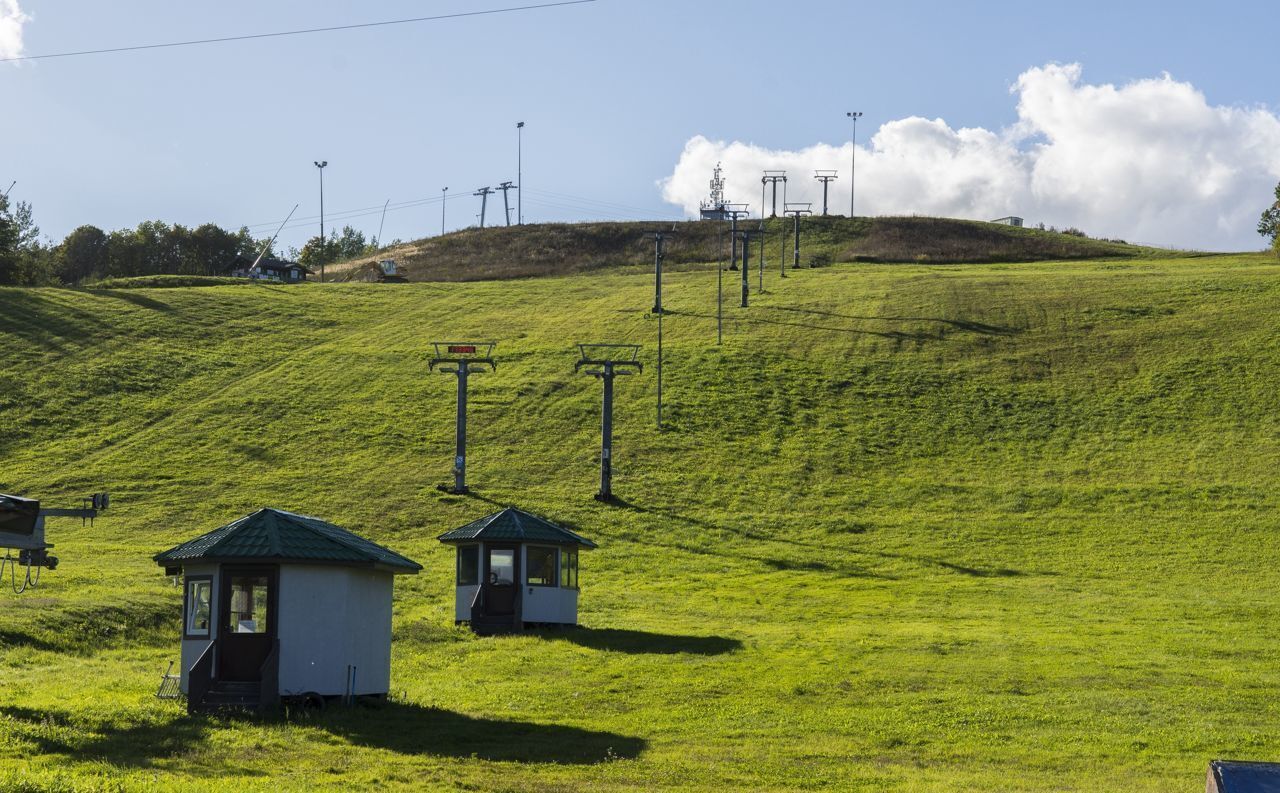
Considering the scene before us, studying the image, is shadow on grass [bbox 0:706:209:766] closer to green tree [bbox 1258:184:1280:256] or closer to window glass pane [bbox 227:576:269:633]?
window glass pane [bbox 227:576:269:633]

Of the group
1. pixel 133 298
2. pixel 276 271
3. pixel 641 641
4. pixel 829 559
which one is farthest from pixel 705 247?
pixel 641 641

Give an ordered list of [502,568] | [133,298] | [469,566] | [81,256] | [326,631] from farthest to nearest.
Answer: [81,256], [133,298], [469,566], [502,568], [326,631]

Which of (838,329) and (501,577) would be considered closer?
(501,577)

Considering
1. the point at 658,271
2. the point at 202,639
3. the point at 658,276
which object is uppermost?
the point at 658,271

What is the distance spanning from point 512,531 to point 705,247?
110930 mm

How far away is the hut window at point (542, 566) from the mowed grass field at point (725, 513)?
1.88 m

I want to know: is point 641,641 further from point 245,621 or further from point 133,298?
point 133,298

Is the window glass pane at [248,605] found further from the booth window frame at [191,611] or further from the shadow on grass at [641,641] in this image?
the shadow on grass at [641,641]

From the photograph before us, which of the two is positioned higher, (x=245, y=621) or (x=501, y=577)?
(x=245, y=621)

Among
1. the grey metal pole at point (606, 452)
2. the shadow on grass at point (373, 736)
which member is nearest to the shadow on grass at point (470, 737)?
the shadow on grass at point (373, 736)

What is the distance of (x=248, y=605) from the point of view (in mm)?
28797

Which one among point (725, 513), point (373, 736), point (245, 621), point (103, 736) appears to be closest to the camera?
point (103, 736)

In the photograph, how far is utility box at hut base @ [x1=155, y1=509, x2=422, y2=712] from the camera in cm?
2816

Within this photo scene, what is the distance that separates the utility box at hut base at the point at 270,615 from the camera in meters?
28.2
